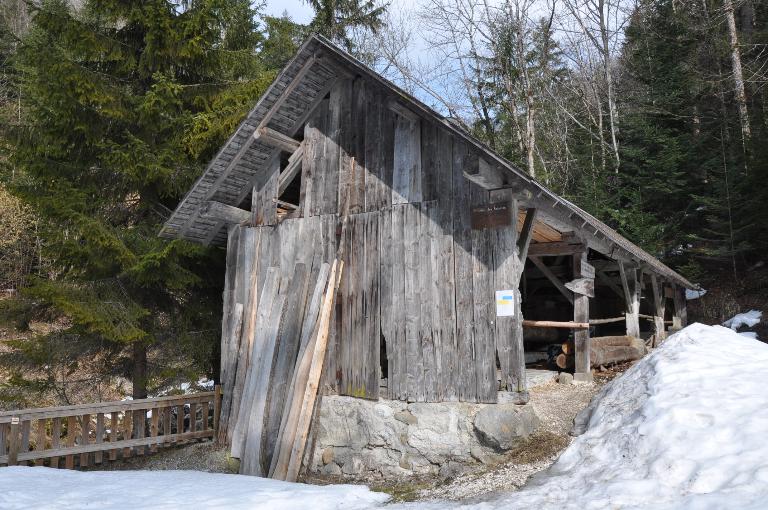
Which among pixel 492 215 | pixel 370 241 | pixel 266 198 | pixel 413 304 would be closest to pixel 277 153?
pixel 266 198

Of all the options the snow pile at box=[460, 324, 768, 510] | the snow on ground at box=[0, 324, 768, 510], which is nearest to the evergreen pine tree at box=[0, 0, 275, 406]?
the snow on ground at box=[0, 324, 768, 510]

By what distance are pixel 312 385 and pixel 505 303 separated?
3025 millimetres

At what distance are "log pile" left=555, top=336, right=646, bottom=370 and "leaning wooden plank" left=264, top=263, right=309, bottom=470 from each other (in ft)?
15.7

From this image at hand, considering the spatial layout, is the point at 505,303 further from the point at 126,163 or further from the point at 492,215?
the point at 126,163

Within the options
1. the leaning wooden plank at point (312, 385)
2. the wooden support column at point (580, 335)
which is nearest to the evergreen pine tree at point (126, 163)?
the leaning wooden plank at point (312, 385)

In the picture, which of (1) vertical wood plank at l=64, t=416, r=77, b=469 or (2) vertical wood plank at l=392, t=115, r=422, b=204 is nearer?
(2) vertical wood plank at l=392, t=115, r=422, b=204

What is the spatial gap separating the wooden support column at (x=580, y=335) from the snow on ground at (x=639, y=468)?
2.14 m

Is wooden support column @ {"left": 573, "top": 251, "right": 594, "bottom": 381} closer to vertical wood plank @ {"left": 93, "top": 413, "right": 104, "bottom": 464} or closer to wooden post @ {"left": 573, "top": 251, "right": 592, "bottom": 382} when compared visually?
wooden post @ {"left": 573, "top": 251, "right": 592, "bottom": 382}

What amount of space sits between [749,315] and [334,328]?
1278 centimetres

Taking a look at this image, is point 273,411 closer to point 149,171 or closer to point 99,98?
point 149,171

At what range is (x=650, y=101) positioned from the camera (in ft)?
73.3

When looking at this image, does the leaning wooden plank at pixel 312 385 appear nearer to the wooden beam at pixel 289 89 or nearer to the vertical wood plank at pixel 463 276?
the vertical wood plank at pixel 463 276

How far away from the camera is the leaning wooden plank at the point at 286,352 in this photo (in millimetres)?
8609

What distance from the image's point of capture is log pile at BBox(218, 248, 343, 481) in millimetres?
8227
